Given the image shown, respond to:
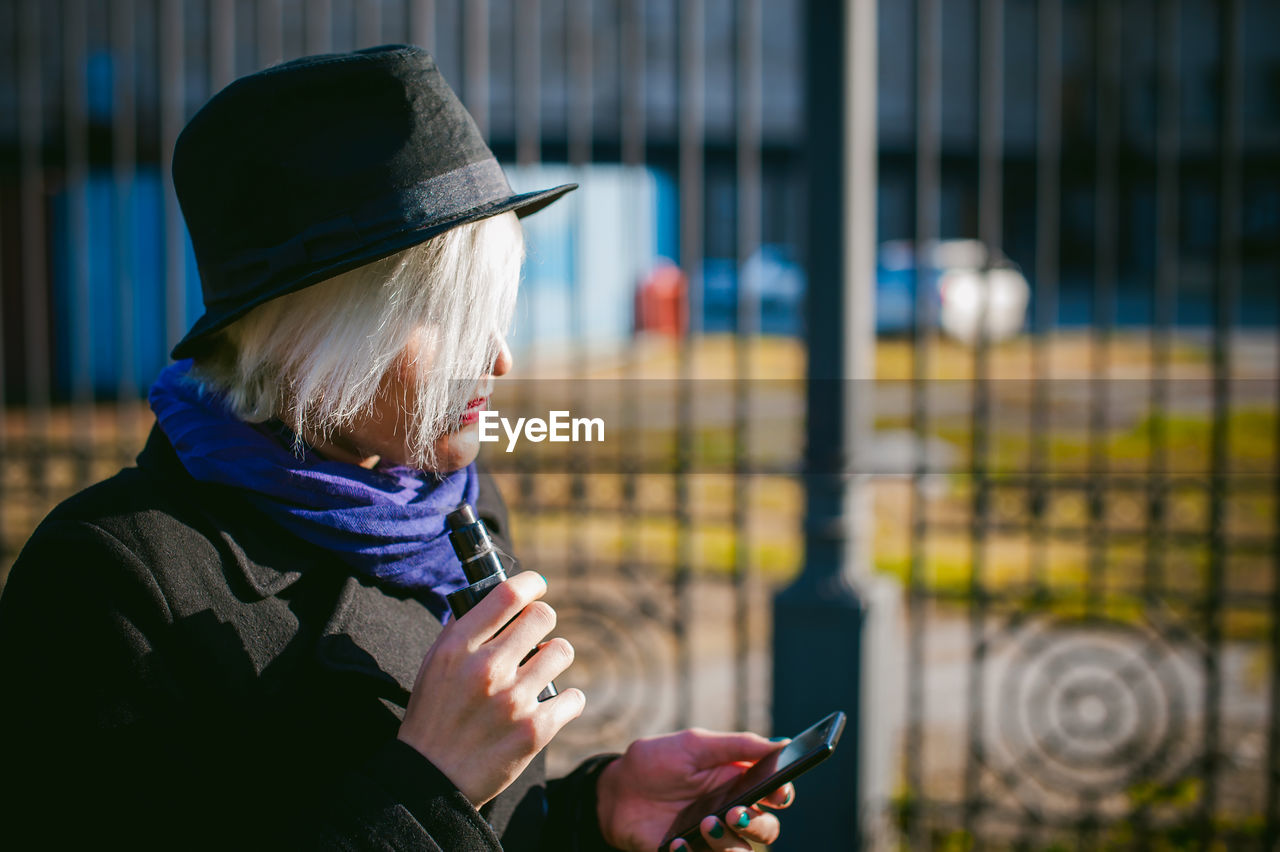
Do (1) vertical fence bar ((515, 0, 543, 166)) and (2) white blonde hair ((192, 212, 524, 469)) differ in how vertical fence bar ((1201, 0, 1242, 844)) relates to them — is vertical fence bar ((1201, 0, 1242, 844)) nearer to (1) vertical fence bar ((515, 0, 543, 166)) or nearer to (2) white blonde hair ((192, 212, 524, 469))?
(1) vertical fence bar ((515, 0, 543, 166))

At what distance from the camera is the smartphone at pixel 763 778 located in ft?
4.22

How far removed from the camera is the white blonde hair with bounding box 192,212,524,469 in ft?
4.13

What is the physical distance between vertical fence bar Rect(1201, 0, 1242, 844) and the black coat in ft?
9.32

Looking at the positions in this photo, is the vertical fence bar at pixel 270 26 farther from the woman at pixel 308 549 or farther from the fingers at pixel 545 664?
the fingers at pixel 545 664

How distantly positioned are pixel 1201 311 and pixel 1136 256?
151 centimetres

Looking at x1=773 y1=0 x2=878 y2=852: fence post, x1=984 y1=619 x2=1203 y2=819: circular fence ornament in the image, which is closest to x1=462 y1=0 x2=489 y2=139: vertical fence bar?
x1=773 y1=0 x2=878 y2=852: fence post

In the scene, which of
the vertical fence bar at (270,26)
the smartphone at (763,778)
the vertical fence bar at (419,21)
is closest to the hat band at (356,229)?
the smartphone at (763,778)

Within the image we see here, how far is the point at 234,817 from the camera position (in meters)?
1.10

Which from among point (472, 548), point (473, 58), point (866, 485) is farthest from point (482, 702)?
point (473, 58)

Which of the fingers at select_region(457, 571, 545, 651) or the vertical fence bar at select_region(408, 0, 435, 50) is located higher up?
the vertical fence bar at select_region(408, 0, 435, 50)

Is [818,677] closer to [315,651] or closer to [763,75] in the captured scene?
[315,651]

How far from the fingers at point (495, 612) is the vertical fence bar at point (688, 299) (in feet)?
7.63

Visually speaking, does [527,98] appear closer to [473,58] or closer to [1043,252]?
[473,58]

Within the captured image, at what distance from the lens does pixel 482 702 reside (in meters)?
1.08
